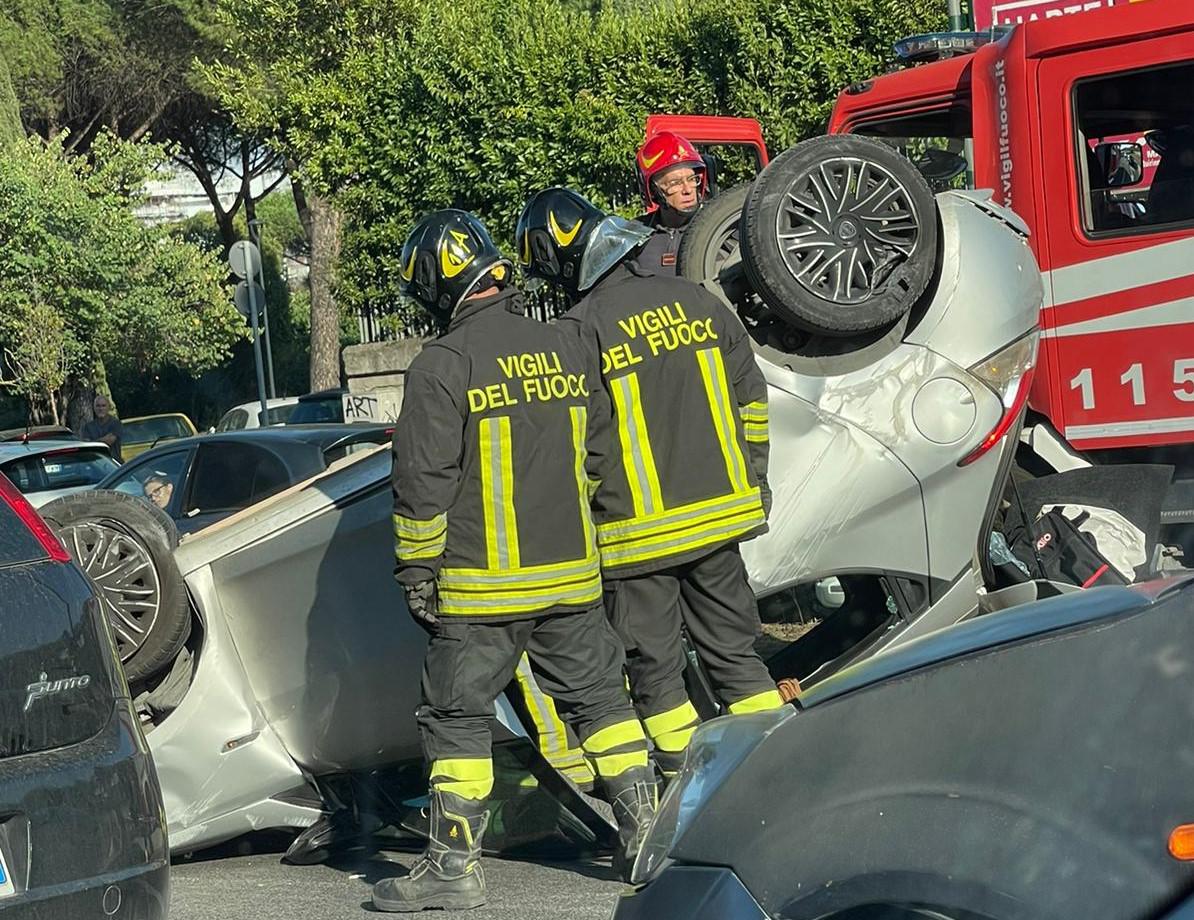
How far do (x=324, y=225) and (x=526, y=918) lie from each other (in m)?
20.7

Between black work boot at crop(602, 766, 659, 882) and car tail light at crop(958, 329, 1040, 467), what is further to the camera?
car tail light at crop(958, 329, 1040, 467)

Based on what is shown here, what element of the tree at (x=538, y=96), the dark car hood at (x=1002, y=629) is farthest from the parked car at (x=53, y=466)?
the dark car hood at (x=1002, y=629)

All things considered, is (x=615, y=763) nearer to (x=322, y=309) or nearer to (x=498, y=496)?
(x=498, y=496)

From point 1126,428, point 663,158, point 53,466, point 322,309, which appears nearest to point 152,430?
point 322,309

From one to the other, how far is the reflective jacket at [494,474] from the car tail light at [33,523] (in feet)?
3.21

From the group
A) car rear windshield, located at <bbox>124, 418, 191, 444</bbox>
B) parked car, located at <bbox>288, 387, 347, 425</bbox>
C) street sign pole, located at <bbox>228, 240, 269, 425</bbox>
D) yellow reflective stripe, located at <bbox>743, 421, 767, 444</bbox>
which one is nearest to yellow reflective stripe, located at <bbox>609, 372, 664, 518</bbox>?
yellow reflective stripe, located at <bbox>743, 421, 767, 444</bbox>

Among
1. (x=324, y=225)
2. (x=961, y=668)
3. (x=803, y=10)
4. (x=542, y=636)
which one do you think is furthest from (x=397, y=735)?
(x=324, y=225)

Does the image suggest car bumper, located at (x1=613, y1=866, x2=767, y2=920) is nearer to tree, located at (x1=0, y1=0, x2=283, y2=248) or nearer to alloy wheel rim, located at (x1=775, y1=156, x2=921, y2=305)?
alloy wheel rim, located at (x1=775, y1=156, x2=921, y2=305)

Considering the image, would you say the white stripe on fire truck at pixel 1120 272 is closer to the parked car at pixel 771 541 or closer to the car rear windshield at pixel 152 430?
the parked car at pixel 771 541

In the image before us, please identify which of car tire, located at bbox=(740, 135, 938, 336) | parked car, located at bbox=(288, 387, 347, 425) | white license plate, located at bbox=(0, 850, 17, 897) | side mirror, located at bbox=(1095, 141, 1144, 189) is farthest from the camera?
parked car, located at bbox=(288, 387, 347, 425)

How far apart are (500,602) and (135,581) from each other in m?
1.05

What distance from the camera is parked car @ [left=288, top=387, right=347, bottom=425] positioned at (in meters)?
18.5

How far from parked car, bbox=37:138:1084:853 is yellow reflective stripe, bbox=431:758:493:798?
0.38 metres

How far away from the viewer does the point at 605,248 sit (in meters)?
4.52
